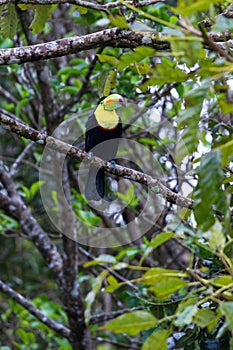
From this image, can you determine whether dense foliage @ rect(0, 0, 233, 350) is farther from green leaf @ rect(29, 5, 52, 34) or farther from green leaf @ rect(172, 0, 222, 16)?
green leaf @ rect(172, 0, 222, 16)

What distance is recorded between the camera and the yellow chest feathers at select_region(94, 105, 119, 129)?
3455 mm

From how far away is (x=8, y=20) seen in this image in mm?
2621

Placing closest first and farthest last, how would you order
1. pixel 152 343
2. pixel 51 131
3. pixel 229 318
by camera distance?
pixel 229 318 < pixel 152 343 < pixel 51 131

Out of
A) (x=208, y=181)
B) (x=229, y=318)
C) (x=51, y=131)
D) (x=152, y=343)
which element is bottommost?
(x=51, y=131)

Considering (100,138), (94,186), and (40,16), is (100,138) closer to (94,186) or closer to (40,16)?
(94,186)

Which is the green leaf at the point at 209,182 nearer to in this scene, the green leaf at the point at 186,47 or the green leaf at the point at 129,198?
the green leaf at the point at 186,47

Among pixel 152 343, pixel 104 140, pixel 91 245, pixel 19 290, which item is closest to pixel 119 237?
pixel 91 245

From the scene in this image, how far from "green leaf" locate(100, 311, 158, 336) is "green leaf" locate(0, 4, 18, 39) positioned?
1748 mm

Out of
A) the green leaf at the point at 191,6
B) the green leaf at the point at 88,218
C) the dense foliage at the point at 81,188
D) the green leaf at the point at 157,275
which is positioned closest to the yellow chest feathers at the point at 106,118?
the dense foliage at the point at 81,188

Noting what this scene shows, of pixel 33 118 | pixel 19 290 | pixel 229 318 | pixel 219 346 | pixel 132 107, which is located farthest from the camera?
pixel 19 290

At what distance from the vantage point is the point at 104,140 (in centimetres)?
358

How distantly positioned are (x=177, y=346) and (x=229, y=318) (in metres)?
0.87

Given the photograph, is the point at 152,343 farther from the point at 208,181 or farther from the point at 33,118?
the point at 33,118

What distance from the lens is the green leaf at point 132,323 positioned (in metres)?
1.15
